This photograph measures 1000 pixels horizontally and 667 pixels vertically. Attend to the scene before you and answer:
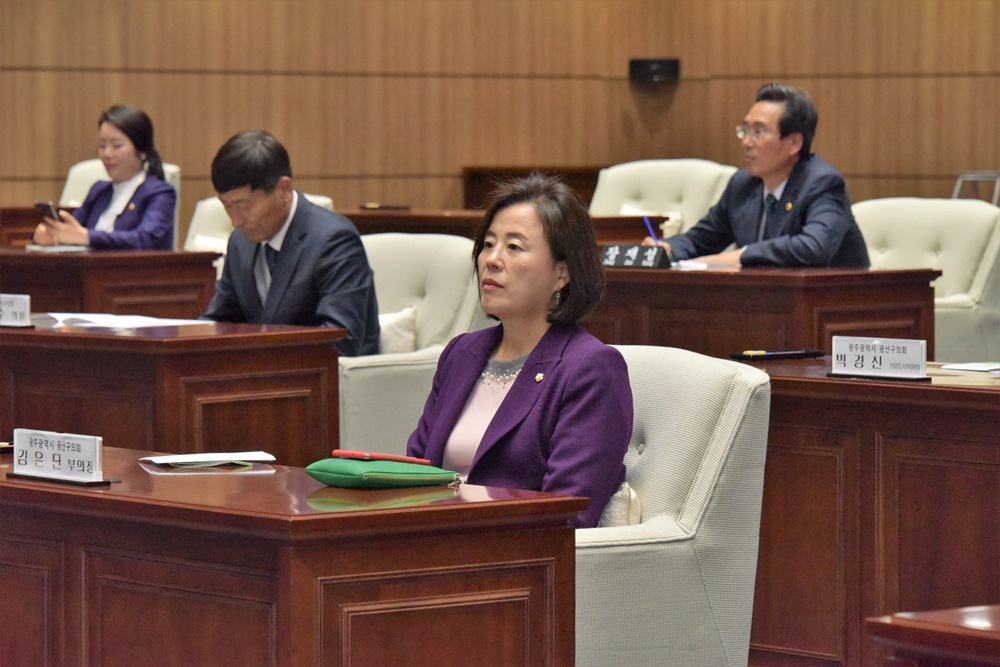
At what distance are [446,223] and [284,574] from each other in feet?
20.2

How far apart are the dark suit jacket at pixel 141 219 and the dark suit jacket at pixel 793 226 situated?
2.05 meters

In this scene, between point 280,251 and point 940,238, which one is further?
point 940,238

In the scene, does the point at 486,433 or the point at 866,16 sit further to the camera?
the point at 866,16

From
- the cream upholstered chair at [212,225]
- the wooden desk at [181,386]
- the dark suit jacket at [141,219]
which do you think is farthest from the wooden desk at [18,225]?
the wooden desk at [181,386]

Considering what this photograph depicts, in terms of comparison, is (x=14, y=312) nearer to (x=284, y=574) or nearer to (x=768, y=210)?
(x=284, y=574)

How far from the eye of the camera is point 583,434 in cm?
255

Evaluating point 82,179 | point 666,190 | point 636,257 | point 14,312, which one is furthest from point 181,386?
point 82,179

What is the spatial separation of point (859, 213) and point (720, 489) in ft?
13.4

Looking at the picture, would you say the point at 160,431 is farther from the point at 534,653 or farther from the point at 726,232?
the point at 726,232

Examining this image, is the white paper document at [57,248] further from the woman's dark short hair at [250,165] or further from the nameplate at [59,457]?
the nameplate at [59,457]

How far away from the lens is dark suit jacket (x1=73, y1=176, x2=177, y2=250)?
246 inches

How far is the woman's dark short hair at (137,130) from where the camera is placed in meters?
6.73

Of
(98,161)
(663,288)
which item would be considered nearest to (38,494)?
(663,288)

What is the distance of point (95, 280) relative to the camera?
217 inches
